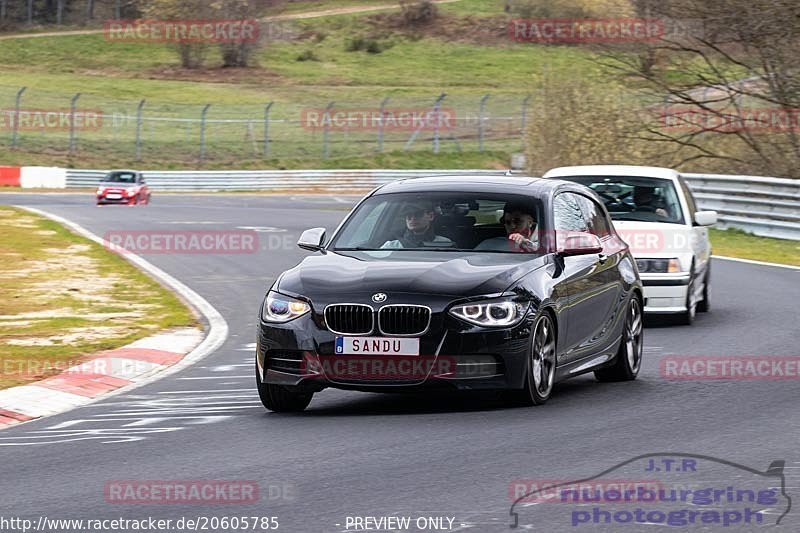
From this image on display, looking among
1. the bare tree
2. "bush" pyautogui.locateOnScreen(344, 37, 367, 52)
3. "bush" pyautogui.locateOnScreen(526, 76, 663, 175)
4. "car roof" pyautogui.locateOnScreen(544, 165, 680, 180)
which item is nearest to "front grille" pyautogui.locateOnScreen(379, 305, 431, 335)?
"car roof" pyautogui.locateOnScreen(544, 165, 680, 180)

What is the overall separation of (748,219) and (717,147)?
5436mm

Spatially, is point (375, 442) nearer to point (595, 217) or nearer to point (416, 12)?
point (595, 217)

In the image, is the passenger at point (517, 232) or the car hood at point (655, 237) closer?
the passenger at point (517, 232)

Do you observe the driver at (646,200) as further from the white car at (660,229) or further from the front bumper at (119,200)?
the front bumper at (119,200)

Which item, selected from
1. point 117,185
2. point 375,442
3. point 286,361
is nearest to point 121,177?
point 117,185

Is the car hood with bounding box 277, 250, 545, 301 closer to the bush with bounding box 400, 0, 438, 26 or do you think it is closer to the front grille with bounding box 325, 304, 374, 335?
the front grille with bounding box 325, 304, 374, 335

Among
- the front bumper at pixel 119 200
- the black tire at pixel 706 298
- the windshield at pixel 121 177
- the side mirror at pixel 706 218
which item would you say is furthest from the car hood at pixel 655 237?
the windshield at pixel 121 177

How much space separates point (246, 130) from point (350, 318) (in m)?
56.2

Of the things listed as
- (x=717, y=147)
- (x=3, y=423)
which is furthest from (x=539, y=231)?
(x=717, y=147)

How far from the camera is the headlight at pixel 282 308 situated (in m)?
9.14

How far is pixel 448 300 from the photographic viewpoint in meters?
8.97

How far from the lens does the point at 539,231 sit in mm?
10164

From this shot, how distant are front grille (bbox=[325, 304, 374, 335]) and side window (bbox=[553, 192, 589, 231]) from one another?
1.99 metres

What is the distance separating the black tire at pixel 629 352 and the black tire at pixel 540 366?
1.38 meters
